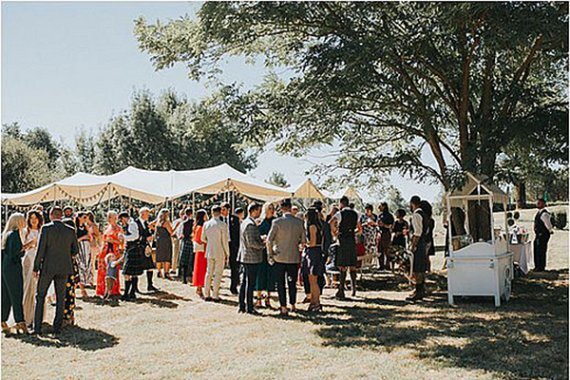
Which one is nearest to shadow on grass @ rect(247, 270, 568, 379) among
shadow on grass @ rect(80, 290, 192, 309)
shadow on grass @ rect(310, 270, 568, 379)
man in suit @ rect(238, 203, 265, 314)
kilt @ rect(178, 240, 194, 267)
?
shadow on grass @ rect(310, 270, 568, 379)

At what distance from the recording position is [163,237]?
1334cm

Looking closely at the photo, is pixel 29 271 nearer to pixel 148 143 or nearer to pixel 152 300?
pixel 152 300

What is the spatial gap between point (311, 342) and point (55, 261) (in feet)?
11.5

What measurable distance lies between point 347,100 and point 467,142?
265 cm

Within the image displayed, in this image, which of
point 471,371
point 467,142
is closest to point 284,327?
point 471,371

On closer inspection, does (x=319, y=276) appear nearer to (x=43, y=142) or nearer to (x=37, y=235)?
(x=37, y=235)

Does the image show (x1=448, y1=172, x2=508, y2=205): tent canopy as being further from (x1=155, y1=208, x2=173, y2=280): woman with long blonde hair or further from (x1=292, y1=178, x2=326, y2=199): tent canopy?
(x1=292, y1=178, x2=326, y2=199): tent canopy

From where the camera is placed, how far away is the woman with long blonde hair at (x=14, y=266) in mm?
7508

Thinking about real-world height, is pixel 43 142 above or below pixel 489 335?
above

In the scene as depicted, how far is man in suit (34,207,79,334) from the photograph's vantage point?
7559 mm

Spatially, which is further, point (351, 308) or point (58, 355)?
point (351, 308)

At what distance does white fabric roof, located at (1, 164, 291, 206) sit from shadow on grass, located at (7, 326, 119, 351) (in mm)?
7567

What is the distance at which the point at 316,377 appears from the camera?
5605mm

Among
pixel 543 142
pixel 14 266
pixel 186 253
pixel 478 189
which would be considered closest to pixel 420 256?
pixel 478 189
